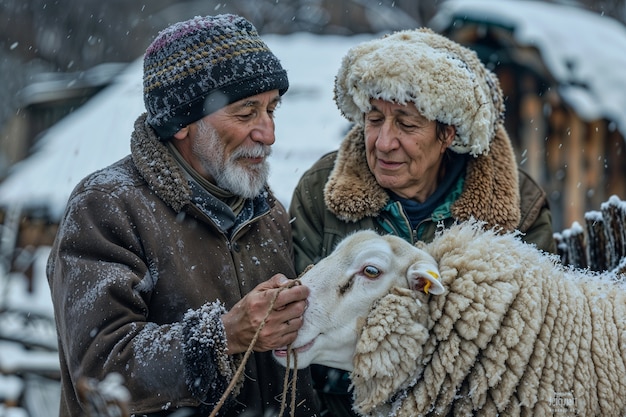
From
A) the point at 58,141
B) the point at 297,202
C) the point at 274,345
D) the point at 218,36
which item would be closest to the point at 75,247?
the point at 274,345

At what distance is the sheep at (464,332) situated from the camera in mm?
2646

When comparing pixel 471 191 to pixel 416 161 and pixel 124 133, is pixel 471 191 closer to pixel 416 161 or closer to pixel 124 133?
pixel 416 161

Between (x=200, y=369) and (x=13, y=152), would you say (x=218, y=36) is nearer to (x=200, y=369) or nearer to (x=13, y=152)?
(x=200, y=369)

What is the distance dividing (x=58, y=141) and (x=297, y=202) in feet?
31.3

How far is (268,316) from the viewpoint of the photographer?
8.56ft

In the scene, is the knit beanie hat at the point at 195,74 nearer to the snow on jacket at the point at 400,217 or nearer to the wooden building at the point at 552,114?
the snow on jacket at the point at 400,217

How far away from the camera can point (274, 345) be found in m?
2.68

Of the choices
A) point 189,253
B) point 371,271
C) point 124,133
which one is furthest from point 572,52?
point 189,253

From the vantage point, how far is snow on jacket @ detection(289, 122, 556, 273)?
3428 millimetres

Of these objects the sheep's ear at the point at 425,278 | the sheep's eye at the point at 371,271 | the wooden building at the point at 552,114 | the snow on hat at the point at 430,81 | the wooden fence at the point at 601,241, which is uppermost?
the snow on hat at the point at 430,81

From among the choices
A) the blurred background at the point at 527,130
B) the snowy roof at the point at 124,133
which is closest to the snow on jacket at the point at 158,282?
the blurred background at the point at 527,130

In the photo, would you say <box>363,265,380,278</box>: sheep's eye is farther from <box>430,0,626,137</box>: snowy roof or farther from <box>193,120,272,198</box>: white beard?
<box>430,0,626,137</box>: snowy roof

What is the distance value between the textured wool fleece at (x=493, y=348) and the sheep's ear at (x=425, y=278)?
42 millimetres

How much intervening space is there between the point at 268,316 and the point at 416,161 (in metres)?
1.21
